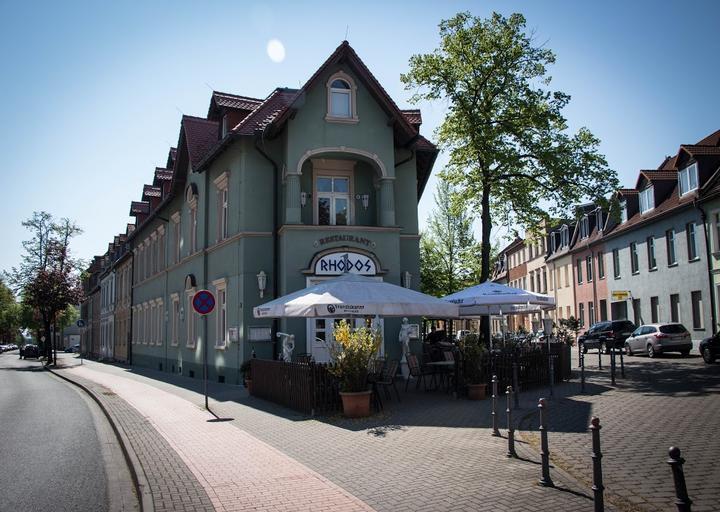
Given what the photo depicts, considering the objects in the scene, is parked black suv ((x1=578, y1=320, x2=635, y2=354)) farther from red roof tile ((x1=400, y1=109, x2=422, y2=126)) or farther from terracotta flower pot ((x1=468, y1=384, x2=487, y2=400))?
terracotta flower pot ((x1=468, y1=384, x2=487, y2=400))

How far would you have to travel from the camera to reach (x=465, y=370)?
1419cm

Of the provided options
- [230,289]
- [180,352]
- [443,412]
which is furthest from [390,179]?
[180,352]

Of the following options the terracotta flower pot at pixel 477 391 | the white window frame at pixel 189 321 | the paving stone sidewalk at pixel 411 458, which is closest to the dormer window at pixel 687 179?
the terracotta flower pot at pixel 477 391

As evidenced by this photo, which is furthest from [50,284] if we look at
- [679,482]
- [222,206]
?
[679,482]

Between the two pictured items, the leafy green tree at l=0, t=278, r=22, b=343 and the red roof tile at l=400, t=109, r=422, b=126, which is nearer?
the red roof tile at l=400, t=109, r=422, b=126

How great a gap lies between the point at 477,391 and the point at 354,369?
339 cm

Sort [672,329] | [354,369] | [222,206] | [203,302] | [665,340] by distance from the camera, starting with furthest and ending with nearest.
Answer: [672,329] < [665,340] < [222,206] < [203,302] < [354,369]

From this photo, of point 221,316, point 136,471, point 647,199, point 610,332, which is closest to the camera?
point 136,471

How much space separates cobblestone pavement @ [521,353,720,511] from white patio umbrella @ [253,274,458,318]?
10.7ft

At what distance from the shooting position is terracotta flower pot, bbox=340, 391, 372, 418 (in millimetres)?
11945

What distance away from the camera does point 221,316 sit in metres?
21.8

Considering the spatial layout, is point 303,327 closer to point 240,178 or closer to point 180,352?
point 240,178

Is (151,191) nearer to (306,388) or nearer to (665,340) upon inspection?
(306,388)

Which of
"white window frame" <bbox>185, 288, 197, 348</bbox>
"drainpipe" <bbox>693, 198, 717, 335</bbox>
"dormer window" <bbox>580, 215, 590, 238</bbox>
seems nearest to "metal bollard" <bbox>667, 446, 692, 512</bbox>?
"white window frame" <bbox>185, 288, 197, 348</bbox>
